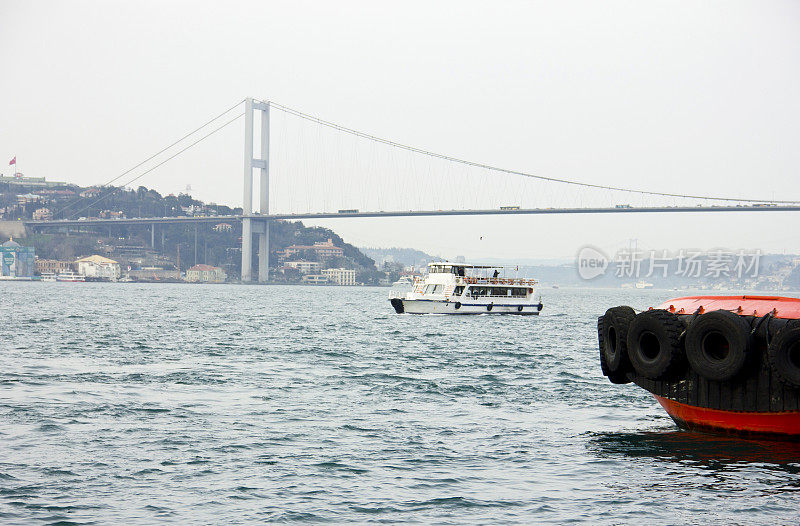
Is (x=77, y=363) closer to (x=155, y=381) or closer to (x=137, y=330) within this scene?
(x=155, y=381)

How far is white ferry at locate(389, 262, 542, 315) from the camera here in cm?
5528

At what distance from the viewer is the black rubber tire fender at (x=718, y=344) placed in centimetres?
1206

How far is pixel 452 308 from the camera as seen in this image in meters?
55.1

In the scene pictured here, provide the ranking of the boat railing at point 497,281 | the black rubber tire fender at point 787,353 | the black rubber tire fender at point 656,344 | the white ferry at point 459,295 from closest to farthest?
the black rubber tire fender at point 787,353 < the black rubber tire fender at point 656,344 < the white ferry at point 459,295 < the boat railing at point 497,281

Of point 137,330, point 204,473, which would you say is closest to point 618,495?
point 204,473

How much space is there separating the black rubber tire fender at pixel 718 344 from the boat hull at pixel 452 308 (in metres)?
42.3

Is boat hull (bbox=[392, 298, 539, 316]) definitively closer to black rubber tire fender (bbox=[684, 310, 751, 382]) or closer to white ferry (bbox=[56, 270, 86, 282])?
black rubber tire fender (bbox=[684, 310, 751, 382])

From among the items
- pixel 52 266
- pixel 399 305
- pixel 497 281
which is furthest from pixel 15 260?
pixel 497 281

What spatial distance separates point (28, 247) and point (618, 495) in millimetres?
197047

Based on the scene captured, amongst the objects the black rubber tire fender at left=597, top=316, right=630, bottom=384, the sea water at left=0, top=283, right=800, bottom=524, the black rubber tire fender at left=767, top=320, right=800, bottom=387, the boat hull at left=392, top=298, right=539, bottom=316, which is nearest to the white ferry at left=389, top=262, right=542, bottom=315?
the boat hull at left=392, top=298, right=539, bottom=316

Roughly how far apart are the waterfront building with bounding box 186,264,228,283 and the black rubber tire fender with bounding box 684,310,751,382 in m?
187

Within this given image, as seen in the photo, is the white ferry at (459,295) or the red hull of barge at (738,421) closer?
the red hull of barge at (738,421)

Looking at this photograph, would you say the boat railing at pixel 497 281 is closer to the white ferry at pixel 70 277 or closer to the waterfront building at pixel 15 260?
the white ferry at pixel 70 277

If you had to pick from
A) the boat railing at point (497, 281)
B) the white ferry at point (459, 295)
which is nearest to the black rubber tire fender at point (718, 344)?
the white ferry at point (459, 295)
